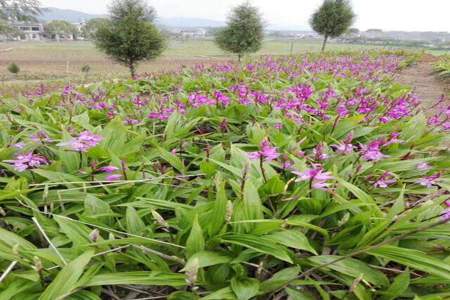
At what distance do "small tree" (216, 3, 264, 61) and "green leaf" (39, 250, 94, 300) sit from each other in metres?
25.5

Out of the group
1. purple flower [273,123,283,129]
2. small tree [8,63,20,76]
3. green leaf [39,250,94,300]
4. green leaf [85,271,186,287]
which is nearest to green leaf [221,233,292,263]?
green leaf [85,271,186,287]

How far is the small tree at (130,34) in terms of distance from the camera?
723 inches

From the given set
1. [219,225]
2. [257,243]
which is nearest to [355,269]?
[257,243]

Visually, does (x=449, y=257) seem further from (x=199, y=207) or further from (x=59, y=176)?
(x=59, y=176)

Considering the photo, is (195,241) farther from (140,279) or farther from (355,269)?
(355,269)

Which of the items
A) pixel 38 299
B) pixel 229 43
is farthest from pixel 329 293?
pixel 229 43

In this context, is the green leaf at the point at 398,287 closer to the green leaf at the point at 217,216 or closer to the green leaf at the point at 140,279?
the green leaf at the point at 217,216

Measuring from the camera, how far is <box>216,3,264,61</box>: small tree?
83.4 ft

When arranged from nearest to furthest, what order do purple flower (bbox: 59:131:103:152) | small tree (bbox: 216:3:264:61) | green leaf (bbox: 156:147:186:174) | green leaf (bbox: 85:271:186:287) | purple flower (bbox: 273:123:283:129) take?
1. green leaf (bbox: 85:271:186:287)
2. purple flower (bbox: 59:131:103:152)
3. green leaf (bbox: 156:147:186:174)
4. purple flower (bbox: 273:123:283:129)
5. small tree (bbox: 216:3:264:61)

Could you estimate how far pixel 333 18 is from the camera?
31531mm

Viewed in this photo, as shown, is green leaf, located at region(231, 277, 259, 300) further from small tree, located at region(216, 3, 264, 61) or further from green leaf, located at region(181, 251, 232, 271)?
small tree, located at region(216, 3, 264, 61)

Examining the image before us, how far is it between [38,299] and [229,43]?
2611 centimetres

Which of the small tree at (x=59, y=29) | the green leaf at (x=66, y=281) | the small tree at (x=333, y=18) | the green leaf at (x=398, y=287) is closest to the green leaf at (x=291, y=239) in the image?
the green leaf at (x=398, y=287)

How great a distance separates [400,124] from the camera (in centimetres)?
292
